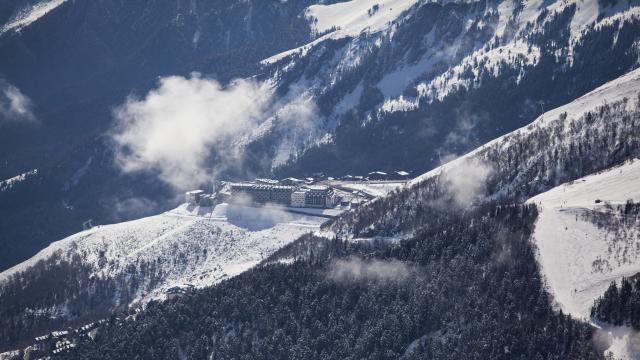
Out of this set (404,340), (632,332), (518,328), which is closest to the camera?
(632,332)

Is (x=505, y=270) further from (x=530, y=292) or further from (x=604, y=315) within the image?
(x=604, y=315)

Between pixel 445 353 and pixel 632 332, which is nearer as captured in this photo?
pixel 632 332

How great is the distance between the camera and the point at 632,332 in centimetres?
16812

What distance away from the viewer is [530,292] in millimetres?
189750

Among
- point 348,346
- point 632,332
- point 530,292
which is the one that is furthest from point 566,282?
point 348,346

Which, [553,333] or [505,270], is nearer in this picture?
[553,333]

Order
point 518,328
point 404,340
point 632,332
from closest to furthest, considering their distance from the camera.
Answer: point 632,332 → point 518,328 → point 404,340

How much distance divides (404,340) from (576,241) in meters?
35.7

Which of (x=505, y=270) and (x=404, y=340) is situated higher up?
(x=505, y=270)

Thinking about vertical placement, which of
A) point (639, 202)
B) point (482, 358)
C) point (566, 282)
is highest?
point (639, 202)

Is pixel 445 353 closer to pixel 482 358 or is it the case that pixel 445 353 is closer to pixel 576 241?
pixel 482 358

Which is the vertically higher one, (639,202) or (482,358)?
(639,202)

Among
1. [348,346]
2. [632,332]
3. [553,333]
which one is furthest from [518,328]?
[348,346]

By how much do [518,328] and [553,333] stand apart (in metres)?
6.70
